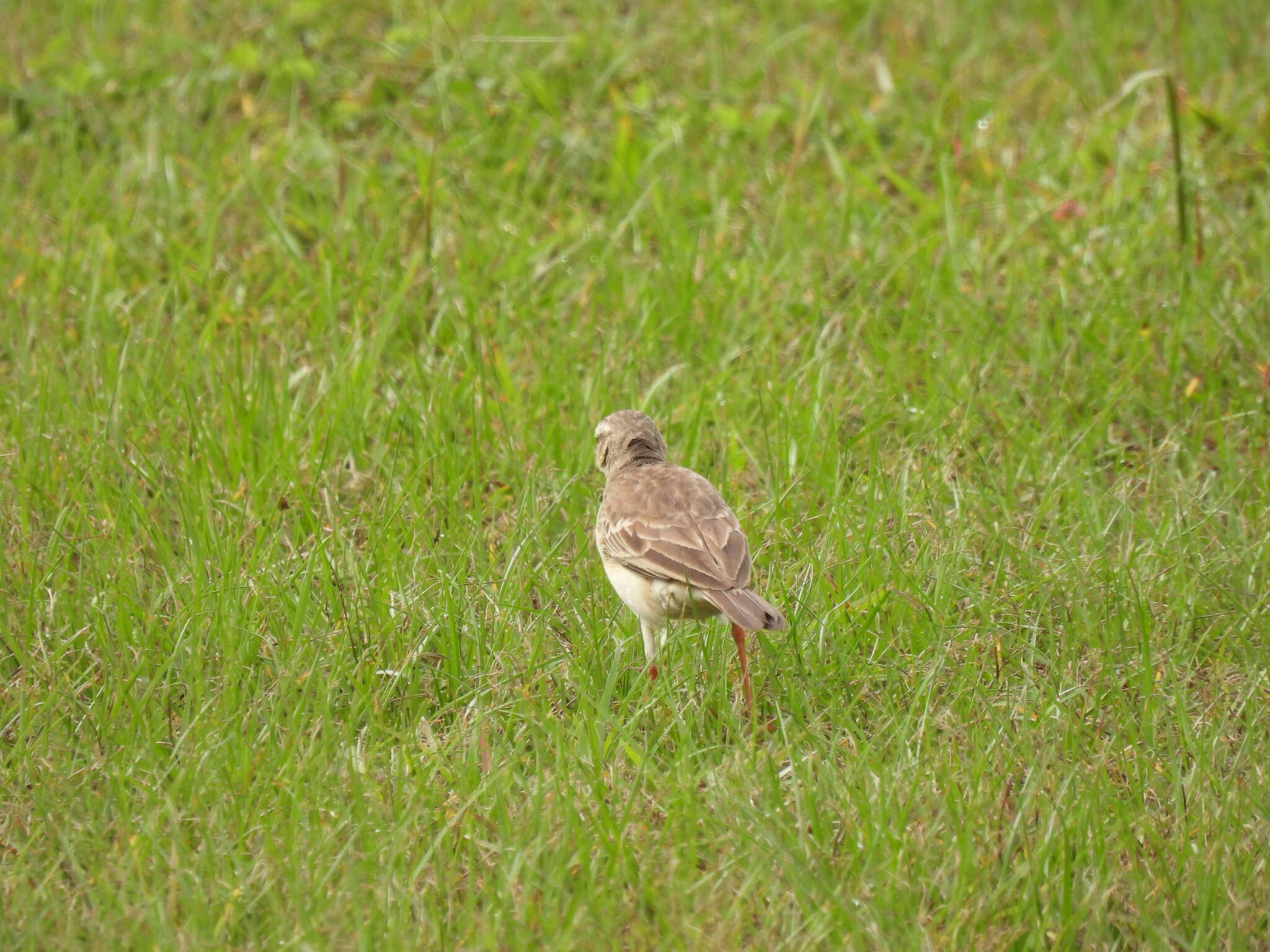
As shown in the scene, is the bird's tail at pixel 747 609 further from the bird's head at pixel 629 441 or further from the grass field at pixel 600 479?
the bird's head at pixel 629 441

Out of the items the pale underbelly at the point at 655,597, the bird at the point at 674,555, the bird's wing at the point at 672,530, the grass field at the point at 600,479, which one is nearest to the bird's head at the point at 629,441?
the bird at the point at 674,555

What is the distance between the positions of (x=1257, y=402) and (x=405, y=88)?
524cm

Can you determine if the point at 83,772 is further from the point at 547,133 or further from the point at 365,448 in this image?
the point at 547,133

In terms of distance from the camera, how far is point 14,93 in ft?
28.2

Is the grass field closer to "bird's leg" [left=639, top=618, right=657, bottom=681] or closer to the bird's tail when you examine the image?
"bird's leg" [left=639, top=618, right=657, bottom=681]

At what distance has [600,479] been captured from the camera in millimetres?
6125

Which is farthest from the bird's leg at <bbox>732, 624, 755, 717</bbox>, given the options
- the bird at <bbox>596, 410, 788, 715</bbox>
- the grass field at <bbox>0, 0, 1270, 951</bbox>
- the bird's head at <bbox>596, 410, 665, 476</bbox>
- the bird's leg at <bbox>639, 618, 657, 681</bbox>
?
the bird's head at <bbox>596, 410, 665, 476</bbox>

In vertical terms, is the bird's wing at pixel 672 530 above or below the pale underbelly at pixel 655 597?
above

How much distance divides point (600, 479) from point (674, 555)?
1.54 m

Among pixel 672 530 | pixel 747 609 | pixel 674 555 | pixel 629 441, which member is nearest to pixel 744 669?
Result: pixel 747 609

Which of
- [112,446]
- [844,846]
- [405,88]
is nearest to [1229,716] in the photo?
[844,846]

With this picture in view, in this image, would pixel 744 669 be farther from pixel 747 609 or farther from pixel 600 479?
pixel 600 479

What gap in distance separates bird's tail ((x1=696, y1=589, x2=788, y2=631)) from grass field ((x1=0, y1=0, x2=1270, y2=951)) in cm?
39

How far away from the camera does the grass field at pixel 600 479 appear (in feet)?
12.6
